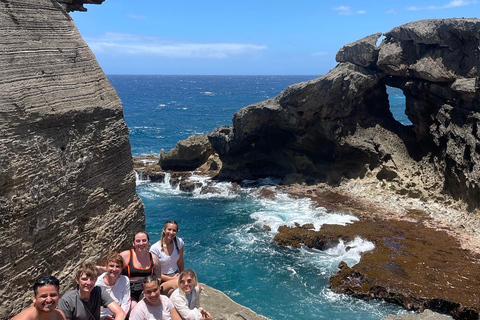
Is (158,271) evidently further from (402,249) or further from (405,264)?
(402,249)

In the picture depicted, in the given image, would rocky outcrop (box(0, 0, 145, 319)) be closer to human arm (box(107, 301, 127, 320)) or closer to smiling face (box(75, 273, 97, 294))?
smiling face (box(75, 273, 97, 294))

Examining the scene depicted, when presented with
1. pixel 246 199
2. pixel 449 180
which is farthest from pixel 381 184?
pixel 246 199

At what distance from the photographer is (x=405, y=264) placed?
21047mm

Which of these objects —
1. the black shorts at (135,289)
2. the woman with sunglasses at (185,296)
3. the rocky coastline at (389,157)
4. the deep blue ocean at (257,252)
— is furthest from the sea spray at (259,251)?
the woman with sunglasses at (185,296)

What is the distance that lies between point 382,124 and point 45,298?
3091 centimetres

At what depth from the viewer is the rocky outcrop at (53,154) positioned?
23.7 feet

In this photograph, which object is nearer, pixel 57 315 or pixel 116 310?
A: pixel 57 315

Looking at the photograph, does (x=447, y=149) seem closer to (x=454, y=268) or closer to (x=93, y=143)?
(x=454, y=268)

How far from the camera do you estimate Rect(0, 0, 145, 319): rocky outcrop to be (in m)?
7.22

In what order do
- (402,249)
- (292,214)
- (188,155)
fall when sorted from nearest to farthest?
(402,249) → (292,214) → (188,155)

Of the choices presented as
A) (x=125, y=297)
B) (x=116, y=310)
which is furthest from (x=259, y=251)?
(x=116, y=310)

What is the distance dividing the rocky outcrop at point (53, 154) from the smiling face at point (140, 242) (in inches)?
65.1

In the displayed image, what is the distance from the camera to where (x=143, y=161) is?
4478 centimetres

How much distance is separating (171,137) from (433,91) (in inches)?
1716
